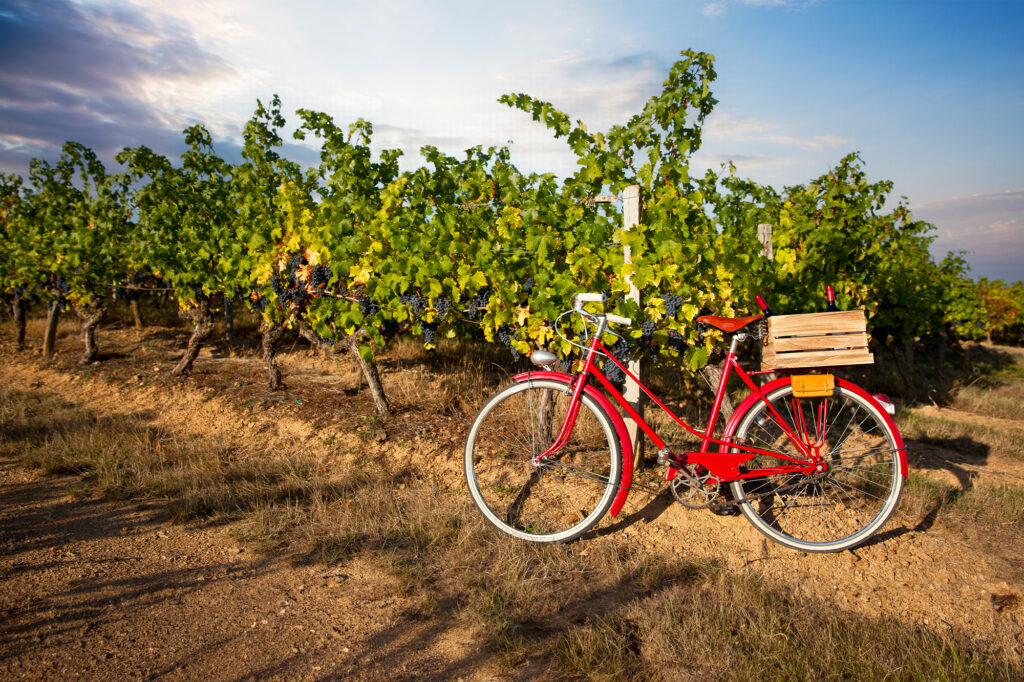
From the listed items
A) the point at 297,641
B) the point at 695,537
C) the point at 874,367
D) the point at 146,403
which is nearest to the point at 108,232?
the point at 146,403

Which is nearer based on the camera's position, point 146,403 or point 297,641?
point 297,641

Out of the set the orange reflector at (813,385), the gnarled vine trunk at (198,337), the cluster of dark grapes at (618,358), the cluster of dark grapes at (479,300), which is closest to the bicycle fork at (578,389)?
the cluster of dark grapes at (618,358)

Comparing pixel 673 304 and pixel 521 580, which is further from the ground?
pixel 673 304

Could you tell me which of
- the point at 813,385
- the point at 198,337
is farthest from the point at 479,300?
the point at 198,337

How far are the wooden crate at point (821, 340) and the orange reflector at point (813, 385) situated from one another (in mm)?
68

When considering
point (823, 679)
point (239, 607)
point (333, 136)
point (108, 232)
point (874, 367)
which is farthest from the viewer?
point (874, 367)

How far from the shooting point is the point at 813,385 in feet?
9.87

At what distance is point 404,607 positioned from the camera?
2.63 meters

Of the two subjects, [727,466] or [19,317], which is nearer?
[727,466]

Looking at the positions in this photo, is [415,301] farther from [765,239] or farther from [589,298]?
[765,239]

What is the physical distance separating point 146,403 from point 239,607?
406cm

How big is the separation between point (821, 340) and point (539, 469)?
1803mm

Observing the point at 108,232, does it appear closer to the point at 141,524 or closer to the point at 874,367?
the point at 141,524

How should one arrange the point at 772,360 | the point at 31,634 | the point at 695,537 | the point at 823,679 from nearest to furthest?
1. the point at 823,679
2. the point at 31,634
3. the point at 772,360
4. the point at 695,537
